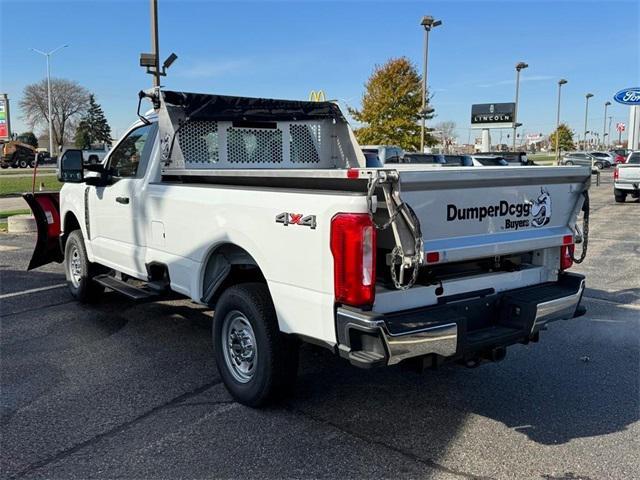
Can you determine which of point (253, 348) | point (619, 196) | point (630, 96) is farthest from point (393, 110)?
point (253, 348)

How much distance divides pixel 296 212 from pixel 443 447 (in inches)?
66.5

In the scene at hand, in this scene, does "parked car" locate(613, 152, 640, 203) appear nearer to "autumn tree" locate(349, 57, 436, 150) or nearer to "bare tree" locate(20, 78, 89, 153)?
"autumn tree" locate(349, 57, 436, 150)

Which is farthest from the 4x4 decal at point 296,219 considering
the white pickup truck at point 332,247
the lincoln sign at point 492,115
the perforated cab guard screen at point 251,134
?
the lincoln sign at point 492,115

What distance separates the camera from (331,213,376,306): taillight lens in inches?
129

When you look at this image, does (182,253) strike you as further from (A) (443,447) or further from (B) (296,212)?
(A) (443,447)

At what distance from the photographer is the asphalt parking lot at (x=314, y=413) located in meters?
3.47

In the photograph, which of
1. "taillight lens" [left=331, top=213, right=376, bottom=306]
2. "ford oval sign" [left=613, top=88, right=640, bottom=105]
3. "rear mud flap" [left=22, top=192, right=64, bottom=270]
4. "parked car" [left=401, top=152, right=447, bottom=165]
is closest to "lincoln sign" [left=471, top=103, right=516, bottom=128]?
"ford oval sign" [left=613, top=88, right=640, bottom=105]

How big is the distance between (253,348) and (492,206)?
74.7 inches

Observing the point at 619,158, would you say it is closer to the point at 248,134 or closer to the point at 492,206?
the point at 248,134

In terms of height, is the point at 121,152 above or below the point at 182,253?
above

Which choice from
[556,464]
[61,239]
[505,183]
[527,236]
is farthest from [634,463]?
[61,239]

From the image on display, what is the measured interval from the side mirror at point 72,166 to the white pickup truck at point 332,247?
1.59 feet

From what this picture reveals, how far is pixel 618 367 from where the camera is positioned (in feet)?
16.6

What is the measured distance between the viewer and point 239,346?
4375mm
